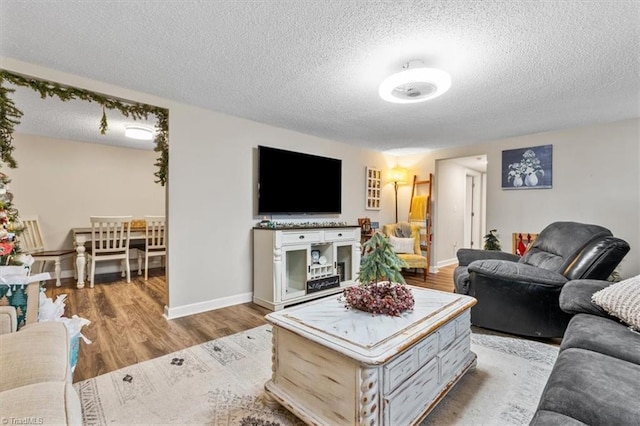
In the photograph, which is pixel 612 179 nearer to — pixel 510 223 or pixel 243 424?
pixel 510 223

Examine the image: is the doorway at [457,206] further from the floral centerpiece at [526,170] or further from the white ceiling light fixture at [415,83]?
the white ceiling light fixture at [415,83]

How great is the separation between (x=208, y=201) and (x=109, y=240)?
2.14m

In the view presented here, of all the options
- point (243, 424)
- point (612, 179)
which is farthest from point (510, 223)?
Answer: point (243, 424)

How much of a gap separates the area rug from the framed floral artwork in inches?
103

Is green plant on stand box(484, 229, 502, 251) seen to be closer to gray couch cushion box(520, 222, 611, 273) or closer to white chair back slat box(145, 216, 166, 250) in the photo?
gray couch cushion box(520, 222, 611, 273)

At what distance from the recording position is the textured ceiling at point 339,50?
1.58 metres

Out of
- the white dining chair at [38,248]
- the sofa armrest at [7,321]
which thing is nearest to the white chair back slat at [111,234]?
the white dining chair at [38,248]

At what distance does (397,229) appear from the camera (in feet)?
16.4

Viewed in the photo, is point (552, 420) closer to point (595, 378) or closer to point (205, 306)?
point (595, 378)

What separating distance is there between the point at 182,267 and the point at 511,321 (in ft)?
9.86

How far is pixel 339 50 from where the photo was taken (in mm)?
1963

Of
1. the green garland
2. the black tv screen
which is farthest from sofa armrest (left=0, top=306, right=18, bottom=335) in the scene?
the black tv screen

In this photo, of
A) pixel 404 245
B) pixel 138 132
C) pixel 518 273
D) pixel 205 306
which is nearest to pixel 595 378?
pixel 518 273

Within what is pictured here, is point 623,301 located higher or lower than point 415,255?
→ higher
